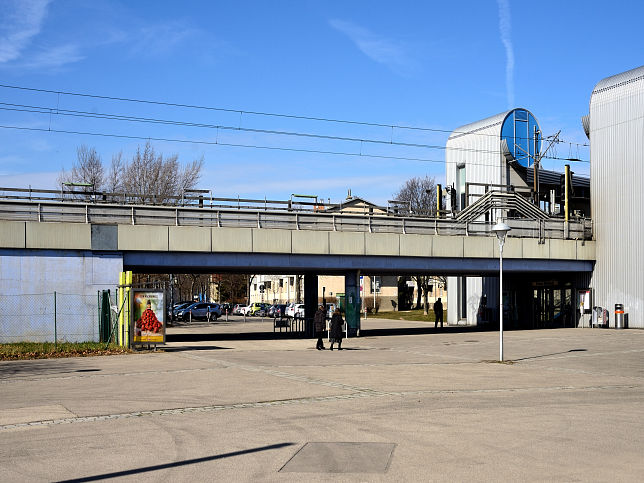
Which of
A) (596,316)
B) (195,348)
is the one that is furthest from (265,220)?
(596,316)

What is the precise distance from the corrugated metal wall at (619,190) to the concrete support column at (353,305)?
1487 cm

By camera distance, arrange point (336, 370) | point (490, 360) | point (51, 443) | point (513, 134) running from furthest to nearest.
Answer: point (513, 134) < point (490, 360) < point (336, 370) < point (51, 443)

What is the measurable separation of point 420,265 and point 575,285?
12.2m

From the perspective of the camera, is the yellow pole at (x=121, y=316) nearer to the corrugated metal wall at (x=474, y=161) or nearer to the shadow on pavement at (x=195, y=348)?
the shadow on pavement at (x=195, y=348)

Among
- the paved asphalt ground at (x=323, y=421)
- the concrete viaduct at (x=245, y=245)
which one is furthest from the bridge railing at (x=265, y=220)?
the paved asphalt ground at (x=323, y=421)

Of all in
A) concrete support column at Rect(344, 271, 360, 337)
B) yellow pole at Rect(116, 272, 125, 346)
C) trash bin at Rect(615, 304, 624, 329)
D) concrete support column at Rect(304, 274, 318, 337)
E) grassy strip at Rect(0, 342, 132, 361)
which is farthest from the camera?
concrete support column at Rect(304, 274, 318, 337)

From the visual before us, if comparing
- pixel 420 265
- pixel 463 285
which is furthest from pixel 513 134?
pixel 420 265

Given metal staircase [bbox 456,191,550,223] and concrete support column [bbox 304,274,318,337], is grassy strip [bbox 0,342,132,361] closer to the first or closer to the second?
concrete support column [bbox 304,274,318,337]

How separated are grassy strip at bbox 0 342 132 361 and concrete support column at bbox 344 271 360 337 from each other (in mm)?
12942

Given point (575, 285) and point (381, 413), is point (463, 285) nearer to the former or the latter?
point (575, 285)

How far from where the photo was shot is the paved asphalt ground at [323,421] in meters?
8.05

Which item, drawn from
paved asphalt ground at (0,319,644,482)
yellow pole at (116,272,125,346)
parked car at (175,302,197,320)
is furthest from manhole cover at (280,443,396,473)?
parked car at (175,302,197,320)

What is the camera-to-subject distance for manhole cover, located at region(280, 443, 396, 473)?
799cm

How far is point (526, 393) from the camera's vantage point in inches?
578
